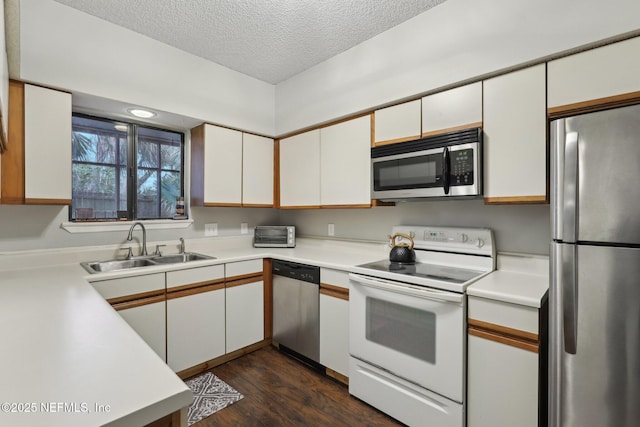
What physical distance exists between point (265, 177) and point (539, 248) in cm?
243

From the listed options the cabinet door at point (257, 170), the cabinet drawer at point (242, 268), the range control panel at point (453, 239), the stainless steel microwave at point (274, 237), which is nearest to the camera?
the range control panel at point (453, 239)

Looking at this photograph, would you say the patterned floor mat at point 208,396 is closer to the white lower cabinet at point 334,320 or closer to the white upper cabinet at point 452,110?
the white lower cabinet at point 334,320

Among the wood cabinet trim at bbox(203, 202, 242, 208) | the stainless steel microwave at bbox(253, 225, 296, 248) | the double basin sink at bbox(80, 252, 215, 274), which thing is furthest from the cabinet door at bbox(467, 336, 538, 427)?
the wood cabinet trim at bbox(203, 202, 242, 208)

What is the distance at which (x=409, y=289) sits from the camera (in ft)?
5.81

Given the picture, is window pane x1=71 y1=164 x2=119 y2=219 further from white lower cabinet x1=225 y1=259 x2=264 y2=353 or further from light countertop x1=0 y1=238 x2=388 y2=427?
white lower cabinet x1=225 y1=259 x2=264 y2=353

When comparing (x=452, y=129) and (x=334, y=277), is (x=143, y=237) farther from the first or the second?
(x=452, y=129)

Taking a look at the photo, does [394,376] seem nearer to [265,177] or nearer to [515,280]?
[515,280]

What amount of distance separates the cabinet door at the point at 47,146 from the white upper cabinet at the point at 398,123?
216cm

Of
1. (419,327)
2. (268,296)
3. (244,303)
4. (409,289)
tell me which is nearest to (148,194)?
(244,303)

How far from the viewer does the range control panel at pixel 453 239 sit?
6.70ft

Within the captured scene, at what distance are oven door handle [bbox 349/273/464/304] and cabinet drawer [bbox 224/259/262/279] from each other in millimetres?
1006

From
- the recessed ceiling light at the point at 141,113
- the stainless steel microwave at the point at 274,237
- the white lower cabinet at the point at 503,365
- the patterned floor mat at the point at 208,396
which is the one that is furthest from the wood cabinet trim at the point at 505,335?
the recessed ceiling light at the point at 141,113

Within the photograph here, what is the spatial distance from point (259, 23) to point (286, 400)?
2.66 meters

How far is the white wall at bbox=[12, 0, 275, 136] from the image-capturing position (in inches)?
75.7
